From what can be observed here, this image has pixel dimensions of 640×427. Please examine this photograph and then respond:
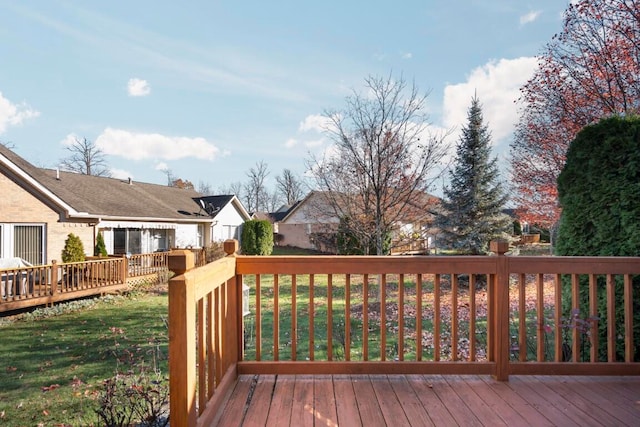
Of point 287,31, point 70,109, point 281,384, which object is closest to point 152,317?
point 281,384

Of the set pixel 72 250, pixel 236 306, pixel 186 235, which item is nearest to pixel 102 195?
pixel 186 235

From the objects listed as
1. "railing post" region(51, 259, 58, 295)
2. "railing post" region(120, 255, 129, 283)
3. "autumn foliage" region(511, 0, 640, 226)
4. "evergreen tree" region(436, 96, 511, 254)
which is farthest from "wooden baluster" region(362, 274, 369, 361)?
"evergreen tree" region(436, 96, 511, 254)

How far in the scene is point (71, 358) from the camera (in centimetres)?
514

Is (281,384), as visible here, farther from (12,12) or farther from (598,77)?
(12,12)

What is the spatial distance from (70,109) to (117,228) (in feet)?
22.7

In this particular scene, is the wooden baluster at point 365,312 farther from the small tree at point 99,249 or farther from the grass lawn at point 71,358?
the small tree at point 99,249

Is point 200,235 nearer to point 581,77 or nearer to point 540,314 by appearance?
point 581,77

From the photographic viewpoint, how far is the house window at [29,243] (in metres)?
9.75

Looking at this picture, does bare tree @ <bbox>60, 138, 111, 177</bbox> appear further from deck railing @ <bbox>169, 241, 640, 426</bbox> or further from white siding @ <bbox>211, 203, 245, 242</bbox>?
deck railing @ <bbox>169, 241, 640, 426</bbox>

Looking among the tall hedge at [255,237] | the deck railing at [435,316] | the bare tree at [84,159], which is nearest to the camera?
the deck railing at [435,316]

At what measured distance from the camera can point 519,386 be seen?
261 centimetres

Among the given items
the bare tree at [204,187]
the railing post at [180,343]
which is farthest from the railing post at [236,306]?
the bare tree at [204,187]

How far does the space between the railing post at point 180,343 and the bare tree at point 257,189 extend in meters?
29.4

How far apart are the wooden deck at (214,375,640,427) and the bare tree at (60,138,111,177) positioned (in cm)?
3440
